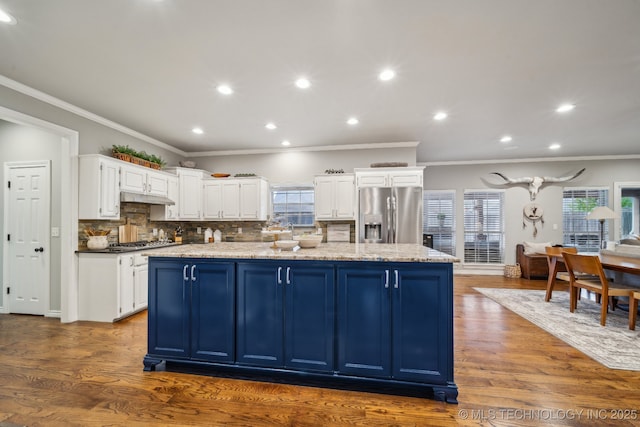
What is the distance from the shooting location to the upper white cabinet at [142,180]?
13.1 feet

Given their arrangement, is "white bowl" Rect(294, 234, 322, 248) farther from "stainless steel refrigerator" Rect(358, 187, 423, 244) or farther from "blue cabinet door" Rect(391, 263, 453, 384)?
"stainless steel refrigerator" Rect(358, 187, 423, 244)

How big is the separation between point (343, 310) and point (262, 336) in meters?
0.70

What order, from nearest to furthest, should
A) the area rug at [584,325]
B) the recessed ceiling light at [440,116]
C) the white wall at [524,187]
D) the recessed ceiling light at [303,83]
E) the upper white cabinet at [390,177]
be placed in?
the area rug at [584,325], the recessed ceiling light at [303,83], the recessed ceiling light at [440,116], the upper white cabinet at [390,177], the white wall at [524,187]

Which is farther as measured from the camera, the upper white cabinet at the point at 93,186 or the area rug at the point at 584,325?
the upper white cabinet at the point at 93,186

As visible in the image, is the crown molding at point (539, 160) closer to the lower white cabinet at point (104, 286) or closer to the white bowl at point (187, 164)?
the white bowl at point (187, 164)

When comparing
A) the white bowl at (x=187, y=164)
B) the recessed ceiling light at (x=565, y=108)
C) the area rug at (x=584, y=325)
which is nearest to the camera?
the area rug at (x=584, y=325)

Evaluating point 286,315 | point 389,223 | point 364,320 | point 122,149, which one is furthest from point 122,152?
point 389,223

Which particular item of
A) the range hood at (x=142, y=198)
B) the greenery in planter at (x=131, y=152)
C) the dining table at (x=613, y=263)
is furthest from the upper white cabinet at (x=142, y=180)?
the dining table at (x=613, y=263)

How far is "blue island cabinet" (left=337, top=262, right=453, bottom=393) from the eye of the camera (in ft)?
6.62

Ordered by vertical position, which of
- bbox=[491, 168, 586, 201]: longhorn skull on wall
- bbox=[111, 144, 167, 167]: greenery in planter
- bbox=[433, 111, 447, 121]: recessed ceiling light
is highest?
bbox=[433, 111, 447, 121]: recessed ceiling light

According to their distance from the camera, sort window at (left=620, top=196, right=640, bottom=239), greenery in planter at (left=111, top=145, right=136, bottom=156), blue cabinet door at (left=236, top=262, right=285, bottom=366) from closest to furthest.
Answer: blue cabinet door at (left=236, top=262, right=285, bottom=366)
greenery in planter at (left=111, top=145, right=136, bottom=156)
window at (left=620, top=196, right=640, bottom=239)

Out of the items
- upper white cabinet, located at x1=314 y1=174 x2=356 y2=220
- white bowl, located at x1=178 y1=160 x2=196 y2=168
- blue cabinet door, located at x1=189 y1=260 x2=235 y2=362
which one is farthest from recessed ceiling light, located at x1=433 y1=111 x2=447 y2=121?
white bowl, located at x1=178 y1=160 x2=196 y2=168

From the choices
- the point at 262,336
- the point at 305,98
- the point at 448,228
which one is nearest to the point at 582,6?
the point at 305,98

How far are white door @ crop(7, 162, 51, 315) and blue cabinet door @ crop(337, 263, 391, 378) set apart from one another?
4.22 metres
